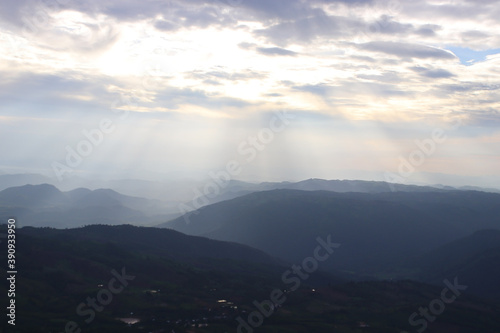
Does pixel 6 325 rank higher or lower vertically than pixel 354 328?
higher

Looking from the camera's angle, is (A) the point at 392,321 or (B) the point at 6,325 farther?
(A) the point at 392,321

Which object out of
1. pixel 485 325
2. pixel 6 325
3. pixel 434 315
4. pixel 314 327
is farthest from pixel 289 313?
pixel 6 325

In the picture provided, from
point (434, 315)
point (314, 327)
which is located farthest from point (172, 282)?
point (434, 315)

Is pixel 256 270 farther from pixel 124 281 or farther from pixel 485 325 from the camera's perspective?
pixel 485 325

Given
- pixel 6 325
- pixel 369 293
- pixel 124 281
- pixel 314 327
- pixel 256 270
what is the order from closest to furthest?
pixel 6 325 < pixel 314 327 < pixel 124 281 < pixel 369 293 < pixel 256 270

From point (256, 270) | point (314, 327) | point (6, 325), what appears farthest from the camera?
point (256, 270)

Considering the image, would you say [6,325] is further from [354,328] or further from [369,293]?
[369,293]
